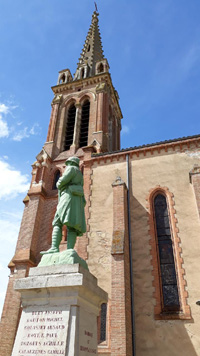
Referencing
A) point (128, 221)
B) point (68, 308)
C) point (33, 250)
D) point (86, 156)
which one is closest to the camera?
point (68, 308)

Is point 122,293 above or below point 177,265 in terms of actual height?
below

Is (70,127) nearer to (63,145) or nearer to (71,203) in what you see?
(63,145)

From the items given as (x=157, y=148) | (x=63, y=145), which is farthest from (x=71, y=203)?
(x=63, y=145)

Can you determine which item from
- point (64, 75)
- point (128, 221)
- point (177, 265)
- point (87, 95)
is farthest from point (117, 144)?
point (177, 265)

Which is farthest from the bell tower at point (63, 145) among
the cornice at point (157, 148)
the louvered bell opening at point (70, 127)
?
the cornice at point (157, 148)

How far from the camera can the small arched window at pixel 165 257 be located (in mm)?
10172

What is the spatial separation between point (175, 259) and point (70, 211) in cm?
705

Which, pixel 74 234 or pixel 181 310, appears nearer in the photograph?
pixel 74 234

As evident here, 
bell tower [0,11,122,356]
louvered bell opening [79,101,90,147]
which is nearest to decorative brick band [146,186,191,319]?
bell tower [0,11,122,356]

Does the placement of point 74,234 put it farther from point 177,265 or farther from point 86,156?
point 86,156

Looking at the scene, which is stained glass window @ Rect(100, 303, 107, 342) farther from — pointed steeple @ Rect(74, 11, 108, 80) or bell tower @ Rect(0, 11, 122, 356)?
pointed steeple @ Rect(74, 11, 108, 80)

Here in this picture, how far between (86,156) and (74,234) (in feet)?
34.2

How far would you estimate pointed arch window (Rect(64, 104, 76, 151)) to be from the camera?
2030 centimetres

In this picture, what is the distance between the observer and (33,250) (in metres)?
14.1
